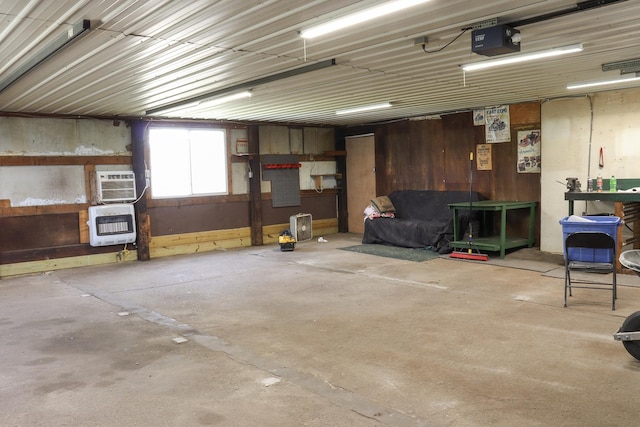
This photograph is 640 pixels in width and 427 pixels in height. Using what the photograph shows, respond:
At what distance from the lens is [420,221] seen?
375 inches

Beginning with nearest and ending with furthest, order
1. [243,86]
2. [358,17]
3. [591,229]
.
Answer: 1. [358,17]
2. [591,229]
3. [243,86]

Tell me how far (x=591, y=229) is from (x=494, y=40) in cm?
278

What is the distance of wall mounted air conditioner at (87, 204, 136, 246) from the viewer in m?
8.41

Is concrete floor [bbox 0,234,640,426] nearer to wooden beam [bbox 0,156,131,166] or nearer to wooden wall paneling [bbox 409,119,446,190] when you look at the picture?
wooden beam [bbox 0,156,131,166]

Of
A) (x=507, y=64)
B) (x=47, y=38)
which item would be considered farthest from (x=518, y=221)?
(x=47, y=38)

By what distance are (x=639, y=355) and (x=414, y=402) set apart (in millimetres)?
1823

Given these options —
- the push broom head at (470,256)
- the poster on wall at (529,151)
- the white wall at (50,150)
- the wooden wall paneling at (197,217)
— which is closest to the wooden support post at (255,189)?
the wooden wall paneling at (197,217)

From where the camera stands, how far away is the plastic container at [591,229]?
5.13 m

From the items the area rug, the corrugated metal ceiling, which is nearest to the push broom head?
the area rug

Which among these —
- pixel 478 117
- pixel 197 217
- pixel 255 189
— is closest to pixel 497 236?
pixel 478 117

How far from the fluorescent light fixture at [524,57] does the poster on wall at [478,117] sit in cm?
374

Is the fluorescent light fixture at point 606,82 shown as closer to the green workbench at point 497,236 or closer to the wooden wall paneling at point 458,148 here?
the green workbench at point 497,236

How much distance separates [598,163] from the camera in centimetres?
779

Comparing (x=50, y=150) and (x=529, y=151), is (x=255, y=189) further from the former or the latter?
(x=529, y=151)
